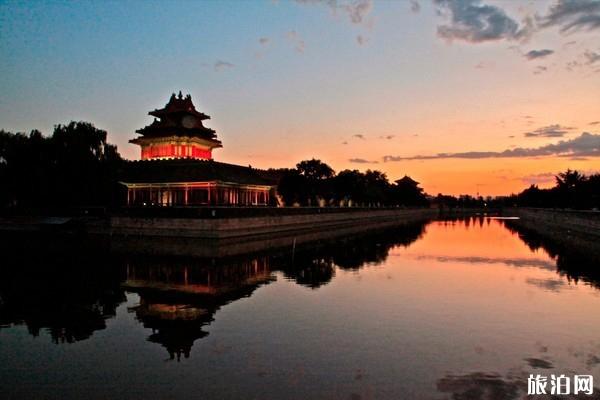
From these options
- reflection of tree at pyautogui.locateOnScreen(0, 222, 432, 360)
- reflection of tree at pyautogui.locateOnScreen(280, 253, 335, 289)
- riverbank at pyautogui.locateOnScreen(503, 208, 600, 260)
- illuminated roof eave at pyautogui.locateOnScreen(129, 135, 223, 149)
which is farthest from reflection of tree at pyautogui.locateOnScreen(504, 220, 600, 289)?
illuminated roof eave at pyautogui.locateOnScreen(129, 135, 223, 149)

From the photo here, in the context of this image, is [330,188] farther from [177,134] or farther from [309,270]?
[309,270]

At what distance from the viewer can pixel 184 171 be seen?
51625mm

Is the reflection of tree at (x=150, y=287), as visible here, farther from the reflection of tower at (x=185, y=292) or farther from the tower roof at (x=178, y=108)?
the tower roof at (x=178, y=108)

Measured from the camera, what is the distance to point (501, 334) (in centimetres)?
1288

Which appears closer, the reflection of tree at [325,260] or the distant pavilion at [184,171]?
the reflection of tree at [325,260]

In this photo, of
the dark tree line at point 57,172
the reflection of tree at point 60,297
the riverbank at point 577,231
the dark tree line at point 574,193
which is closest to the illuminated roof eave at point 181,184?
the dark tree line at point 57,172

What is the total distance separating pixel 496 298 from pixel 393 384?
10525 millimetres

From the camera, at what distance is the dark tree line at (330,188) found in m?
75.3

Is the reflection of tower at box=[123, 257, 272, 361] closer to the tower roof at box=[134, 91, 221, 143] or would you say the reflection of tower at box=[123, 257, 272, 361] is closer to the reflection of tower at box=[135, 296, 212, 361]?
the reflection of tower at box=[135, 296, 212, 361]

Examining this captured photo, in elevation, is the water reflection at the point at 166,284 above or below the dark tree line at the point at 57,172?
below

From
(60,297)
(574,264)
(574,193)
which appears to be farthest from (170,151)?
(574,193)

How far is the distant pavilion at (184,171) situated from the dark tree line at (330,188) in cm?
874

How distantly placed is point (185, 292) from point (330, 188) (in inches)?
2848

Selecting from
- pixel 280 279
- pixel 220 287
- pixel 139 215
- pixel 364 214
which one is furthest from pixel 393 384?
pixel 364 214
